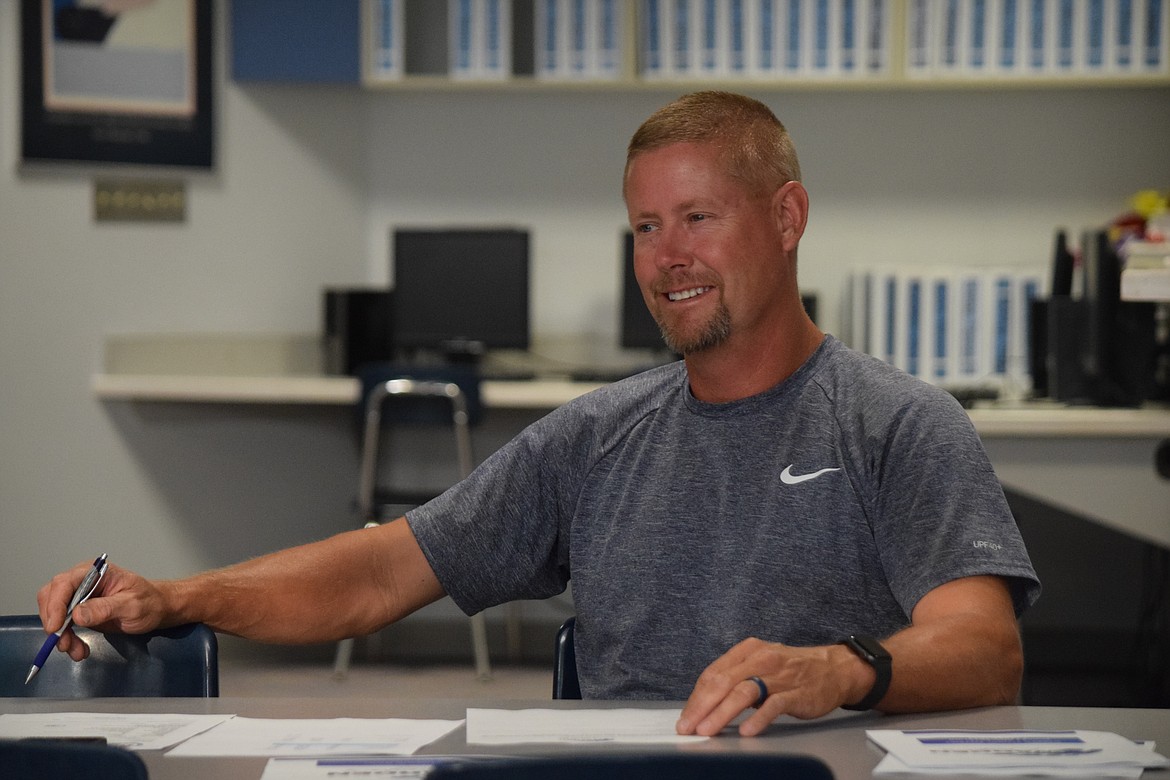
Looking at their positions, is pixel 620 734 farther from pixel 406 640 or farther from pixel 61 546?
pixel 406 640

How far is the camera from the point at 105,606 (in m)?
1.34

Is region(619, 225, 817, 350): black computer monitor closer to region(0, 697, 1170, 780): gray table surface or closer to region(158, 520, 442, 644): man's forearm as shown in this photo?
region(158, 520, 442, 644): man's forearm

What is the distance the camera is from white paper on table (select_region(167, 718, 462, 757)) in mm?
1063

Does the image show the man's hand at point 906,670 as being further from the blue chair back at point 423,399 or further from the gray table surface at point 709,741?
the blue chair back at point 423,399

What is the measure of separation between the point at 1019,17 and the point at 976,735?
119 inches

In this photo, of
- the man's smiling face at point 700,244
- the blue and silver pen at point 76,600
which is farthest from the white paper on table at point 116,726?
the man's smiling face at point 700,244

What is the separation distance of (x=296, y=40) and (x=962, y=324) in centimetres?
205

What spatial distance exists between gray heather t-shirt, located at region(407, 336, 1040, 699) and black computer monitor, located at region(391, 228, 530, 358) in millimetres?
2483

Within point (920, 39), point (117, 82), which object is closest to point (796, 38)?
point (920, 39)

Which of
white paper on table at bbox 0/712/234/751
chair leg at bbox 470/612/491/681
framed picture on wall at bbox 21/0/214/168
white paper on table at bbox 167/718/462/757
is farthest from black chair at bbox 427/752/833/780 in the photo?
framed picture on wall at bbox 21/0/214/168

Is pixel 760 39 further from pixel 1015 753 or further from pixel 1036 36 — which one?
pixel 1015 753

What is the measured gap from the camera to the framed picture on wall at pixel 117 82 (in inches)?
139

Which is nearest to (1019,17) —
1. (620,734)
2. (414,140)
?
(414,140)

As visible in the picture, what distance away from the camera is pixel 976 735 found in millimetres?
1102
